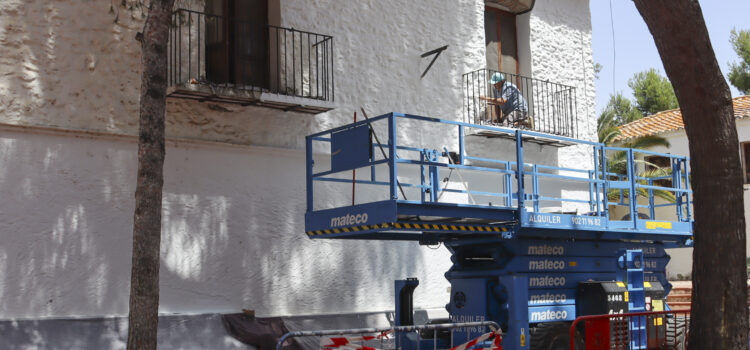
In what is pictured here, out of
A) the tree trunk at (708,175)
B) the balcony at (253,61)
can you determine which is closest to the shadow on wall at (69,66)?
the balcony at (253,61)

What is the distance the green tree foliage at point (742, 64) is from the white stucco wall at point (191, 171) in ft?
86.2

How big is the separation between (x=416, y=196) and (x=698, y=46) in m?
6.85

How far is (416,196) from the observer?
1572cm

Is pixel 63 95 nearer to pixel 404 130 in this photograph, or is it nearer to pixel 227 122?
pixel 227 122

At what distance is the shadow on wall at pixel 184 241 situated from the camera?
11719 millimetres

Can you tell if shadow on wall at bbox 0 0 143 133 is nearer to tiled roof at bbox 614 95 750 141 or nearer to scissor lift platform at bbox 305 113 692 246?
scissor lift platform at bbox 305 113 692 246

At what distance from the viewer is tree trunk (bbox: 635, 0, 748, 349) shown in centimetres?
955

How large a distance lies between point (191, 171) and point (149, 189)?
3732 millimetres

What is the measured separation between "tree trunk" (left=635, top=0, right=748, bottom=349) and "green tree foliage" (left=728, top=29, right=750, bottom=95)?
31048mm

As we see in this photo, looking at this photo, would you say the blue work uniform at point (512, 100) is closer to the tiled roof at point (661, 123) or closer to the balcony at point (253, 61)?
→ the balcony at point (253, 61)

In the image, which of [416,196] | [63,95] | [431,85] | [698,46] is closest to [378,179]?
[416,196]

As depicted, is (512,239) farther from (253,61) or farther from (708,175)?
(253,61)

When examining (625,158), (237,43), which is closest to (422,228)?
(237,43)

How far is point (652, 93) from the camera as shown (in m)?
48.3
